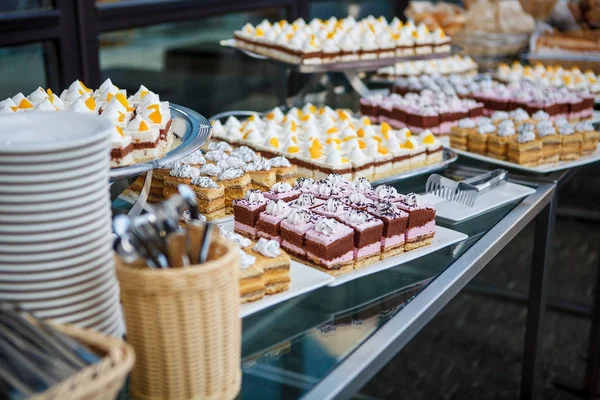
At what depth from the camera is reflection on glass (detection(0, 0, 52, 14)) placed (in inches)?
99.9

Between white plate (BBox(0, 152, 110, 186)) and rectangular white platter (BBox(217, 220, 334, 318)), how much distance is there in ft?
1.36

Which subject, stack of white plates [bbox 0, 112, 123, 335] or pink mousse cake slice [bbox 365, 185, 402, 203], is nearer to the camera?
stack of white plates [bbox 0, 112, 123, 335]

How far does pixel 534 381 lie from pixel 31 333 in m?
2.06

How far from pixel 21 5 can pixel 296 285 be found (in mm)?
1847

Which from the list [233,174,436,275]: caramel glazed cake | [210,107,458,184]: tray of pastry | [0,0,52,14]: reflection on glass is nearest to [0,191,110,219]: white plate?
[233,174,436,275]: caramel glazed cake

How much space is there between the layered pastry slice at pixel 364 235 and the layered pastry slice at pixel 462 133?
1.02m

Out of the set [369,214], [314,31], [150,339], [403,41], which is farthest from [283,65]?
[150,339]

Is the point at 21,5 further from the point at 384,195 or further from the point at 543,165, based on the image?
the point at 543,165

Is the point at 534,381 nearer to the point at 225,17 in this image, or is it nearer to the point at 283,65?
the point at 283,65

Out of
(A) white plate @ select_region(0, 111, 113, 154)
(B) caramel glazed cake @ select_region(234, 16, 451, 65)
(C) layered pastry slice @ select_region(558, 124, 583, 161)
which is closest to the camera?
(A) white plate @ select_region(0, 111, 113, 154)

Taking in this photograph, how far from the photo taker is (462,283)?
152cm

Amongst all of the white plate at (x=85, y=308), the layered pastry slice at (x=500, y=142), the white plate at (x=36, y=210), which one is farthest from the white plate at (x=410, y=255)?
the layered pastry slice at (x=500, y=142)

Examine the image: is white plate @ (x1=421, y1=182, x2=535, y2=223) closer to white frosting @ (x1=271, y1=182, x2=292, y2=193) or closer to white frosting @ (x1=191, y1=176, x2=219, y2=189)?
white frosting @ (x1=271, y1=182, x2=292, y2=193)

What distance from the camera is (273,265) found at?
1.32 m
